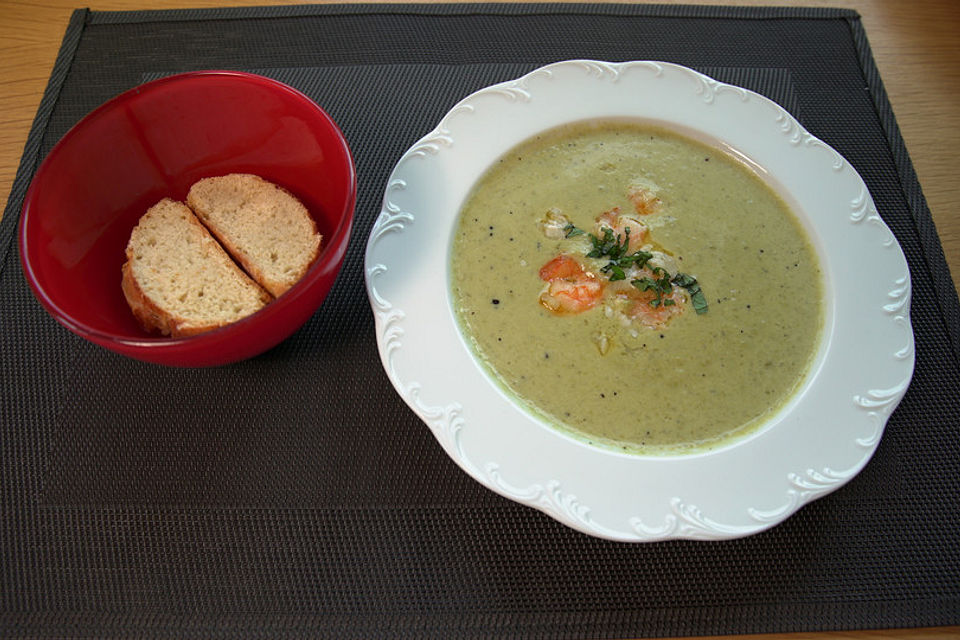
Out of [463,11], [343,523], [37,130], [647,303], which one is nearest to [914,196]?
[647,303]

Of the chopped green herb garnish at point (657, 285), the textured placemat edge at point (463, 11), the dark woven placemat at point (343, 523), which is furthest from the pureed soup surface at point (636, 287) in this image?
the textured placemat edge at point (463, 11)

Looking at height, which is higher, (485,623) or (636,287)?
(636,287)

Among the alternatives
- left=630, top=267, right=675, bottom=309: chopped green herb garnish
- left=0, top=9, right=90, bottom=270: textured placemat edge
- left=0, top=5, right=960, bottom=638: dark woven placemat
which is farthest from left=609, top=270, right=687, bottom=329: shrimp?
left=0, top=9, right=90, bottom=270: textured placemat edge

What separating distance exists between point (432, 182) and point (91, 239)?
0.79 meters

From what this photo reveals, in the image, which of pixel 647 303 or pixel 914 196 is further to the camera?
pixel 914 196

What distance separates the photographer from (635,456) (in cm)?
145

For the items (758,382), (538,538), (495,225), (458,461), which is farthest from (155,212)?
(758,382)

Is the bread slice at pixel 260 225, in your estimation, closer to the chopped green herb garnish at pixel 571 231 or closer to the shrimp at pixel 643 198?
the chopped green herb garnish at pixel 571 231

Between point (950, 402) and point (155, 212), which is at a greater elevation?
point (155, 212)

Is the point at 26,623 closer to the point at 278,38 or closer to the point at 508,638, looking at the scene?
the point at 508,638

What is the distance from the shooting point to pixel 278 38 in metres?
2.26

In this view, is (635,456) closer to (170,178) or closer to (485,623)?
(485,623)

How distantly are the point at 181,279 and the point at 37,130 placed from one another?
875 millimetres

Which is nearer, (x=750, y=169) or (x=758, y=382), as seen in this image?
(x=758, y=382)
